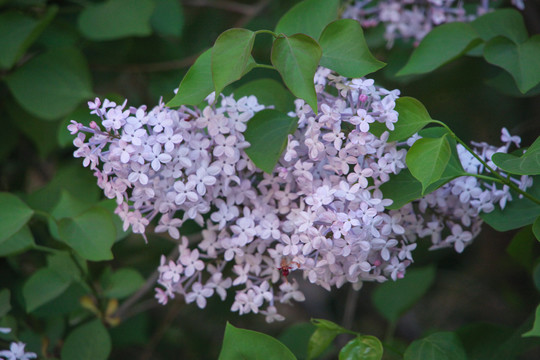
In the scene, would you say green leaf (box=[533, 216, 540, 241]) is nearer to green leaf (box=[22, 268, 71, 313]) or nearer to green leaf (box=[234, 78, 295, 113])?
green leaf (box=[234, 78, 295, 113])

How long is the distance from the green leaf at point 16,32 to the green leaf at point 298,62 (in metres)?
0.73

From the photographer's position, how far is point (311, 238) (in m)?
0.83

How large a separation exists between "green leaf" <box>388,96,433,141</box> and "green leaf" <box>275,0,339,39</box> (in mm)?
235

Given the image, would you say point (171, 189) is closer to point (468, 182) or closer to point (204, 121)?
→ point (204, 121)

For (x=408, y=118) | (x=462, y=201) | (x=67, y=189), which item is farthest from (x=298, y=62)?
(x=67, y=189)

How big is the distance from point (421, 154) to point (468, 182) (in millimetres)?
158

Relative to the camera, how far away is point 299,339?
1.33m

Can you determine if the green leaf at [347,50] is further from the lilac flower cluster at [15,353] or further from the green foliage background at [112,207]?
the lilac flower cluster at [15,353]

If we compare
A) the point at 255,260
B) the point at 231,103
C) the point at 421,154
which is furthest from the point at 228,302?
the point at 421,154

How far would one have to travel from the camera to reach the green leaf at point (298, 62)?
78 centimetres

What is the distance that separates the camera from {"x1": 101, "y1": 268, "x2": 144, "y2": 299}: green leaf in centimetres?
119

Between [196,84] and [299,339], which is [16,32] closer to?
[196,84]

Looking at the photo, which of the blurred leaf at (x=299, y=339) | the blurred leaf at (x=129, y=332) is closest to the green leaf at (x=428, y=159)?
the blurred leaf at (x=299, y=339)

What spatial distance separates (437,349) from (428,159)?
35 cm
